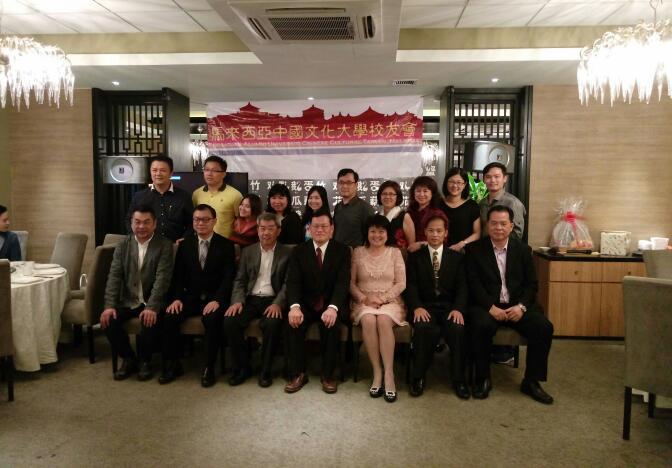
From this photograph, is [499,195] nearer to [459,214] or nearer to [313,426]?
[459,214]

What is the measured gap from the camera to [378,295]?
10.1ft

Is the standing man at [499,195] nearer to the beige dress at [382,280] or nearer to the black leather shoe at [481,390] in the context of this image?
the beige dress at [382,280]

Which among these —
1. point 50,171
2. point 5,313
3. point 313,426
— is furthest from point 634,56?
point 50,171

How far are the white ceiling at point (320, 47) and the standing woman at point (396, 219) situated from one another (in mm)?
1177

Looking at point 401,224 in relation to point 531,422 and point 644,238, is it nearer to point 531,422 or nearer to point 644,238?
point 531,422

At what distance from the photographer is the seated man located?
3033mm

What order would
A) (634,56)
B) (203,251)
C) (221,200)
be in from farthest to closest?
(221,200), (203,251), (634,56)

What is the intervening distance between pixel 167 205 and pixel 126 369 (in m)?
1.26

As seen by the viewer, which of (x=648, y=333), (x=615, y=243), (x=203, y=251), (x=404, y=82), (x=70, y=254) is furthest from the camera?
(x=404, y=82)

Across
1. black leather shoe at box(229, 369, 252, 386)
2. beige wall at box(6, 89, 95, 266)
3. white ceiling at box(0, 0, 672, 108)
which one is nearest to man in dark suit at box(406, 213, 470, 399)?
black leather shoe at box(229, 369, 252, 386)

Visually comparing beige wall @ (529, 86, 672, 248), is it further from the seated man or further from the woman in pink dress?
the seated man

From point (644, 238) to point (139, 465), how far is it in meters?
4.86

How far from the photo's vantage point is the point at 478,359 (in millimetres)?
2900

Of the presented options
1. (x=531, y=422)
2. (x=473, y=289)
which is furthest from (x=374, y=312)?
(x=531, y=422)
